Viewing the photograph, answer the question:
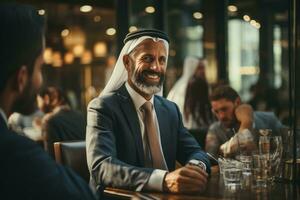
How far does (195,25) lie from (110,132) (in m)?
7.76

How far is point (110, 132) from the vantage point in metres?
2.41

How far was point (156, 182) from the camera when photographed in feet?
6.90

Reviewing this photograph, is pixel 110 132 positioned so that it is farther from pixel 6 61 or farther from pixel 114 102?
pixel 6 61

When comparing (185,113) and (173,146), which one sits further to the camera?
(185,113)

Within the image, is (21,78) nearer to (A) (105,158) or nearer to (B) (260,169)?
(A) (105,158)

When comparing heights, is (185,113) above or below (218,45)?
below

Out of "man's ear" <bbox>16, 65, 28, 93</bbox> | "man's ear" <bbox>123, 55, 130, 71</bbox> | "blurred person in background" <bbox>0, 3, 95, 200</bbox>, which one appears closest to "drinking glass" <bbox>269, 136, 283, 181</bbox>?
"man's ear" <bbox>123, 55, 130, 71</bbox>

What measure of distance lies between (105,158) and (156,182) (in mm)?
285

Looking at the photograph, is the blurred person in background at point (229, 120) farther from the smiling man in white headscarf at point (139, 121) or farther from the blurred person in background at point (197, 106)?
the blurred person in background at point (197, 106)

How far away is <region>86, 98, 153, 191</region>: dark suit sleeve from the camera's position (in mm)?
2145

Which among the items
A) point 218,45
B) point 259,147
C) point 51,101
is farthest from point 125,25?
point 259,147

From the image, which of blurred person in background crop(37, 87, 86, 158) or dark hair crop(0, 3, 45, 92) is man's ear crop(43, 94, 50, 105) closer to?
blurred person in background crop(37, 87, 86, 158)

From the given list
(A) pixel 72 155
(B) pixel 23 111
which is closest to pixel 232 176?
(A) pixel 72 155

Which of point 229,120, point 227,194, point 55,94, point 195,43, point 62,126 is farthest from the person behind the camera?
point 195,43
